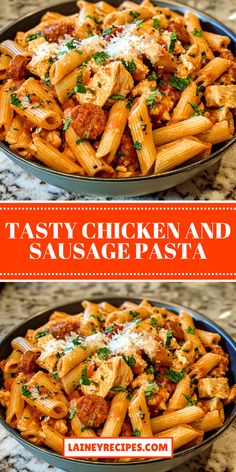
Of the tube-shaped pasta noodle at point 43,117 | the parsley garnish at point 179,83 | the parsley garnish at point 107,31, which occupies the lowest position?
the tube-shaped pasta noodle at point 43,117

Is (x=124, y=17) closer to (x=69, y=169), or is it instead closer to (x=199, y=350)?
(x=69, y=169)

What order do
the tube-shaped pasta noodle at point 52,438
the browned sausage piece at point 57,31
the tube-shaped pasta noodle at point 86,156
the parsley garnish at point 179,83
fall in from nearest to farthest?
the tube-shaped pasta noodle at point 52,438, the tube-shaped pasta noodle at point 86,156, the parsley garnish at point 179,83, the browned sausage piece at point 57,31

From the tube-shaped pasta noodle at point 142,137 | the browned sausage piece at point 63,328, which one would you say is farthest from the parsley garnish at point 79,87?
the browned sausage piece at point 63,328

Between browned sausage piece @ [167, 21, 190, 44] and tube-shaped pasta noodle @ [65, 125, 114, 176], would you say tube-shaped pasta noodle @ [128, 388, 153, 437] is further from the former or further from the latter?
browned sausage piece @ [167, 21, 190, 44]

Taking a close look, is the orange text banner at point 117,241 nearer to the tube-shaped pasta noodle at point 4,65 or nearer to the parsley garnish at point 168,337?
the parsley garnish at point 168,337

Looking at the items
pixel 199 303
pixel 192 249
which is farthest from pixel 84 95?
pixel 199 303

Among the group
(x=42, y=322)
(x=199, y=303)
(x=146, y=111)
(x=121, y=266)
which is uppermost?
(x=146, y=111)
